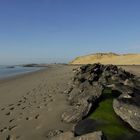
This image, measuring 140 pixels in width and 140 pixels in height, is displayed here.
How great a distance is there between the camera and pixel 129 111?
850 cm

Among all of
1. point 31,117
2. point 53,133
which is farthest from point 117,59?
point 53,133

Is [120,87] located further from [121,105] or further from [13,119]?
[13,119]

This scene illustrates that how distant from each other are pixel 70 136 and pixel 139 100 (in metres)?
3.93

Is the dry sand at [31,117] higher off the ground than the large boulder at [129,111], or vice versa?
the large boulder at [129,111]

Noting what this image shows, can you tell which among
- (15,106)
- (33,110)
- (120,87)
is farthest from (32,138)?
(120,87)

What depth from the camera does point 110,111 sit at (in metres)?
9.82

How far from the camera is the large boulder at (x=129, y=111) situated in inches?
323

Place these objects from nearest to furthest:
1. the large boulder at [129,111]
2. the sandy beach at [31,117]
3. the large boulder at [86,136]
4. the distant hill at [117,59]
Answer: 1. the large boulder at [86,136]
2. the large boulder at [129,111]
3. the sandy beach at [31,117]
4. the distant hill at [117,59]

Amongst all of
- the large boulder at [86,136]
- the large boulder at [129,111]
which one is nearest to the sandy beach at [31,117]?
the large boulder at [86,136]

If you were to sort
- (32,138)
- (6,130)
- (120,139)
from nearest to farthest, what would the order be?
(120,139)
(32,138)
(6,130)

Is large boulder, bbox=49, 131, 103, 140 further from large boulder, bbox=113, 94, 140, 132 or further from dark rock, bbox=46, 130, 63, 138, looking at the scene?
large boulder, bbox=113, 94, 140, 132

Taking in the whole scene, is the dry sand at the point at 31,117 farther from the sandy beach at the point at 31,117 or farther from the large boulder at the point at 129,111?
the large boulder at the point at 129,111

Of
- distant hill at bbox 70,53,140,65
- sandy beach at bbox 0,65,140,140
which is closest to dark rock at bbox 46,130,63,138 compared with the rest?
sandy beach at bbox 0,65,140,140

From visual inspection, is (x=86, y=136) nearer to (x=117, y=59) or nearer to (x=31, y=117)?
(x=31, y=117)
